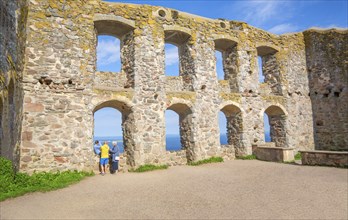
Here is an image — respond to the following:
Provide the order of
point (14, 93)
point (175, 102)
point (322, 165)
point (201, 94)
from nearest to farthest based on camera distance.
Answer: point (14, 93) → point (322, 165) → point (175, 102) → point (201, 94)

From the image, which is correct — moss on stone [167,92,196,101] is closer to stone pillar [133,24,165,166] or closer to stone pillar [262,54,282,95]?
stone pillar [133,24,165,166]

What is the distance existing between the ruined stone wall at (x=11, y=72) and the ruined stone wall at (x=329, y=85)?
17189 millimetres

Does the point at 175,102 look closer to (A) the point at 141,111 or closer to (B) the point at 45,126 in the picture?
(A) the point at 141,111

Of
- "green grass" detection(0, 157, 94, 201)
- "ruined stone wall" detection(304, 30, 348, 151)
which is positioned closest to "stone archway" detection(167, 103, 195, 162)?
"green grass" detection(0, 157, 94, 201)

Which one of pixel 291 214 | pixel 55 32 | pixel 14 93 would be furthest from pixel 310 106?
pixel 14 93

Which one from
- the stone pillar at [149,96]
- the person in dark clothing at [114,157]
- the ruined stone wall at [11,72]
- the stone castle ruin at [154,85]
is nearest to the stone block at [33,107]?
the stone castle ruin at [154,85]

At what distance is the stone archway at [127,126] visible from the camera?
1171 cm

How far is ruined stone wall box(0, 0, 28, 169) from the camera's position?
7188mm

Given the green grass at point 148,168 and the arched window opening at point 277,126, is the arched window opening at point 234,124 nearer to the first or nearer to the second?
the arched window opening at point 277,126

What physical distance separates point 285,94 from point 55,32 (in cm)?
1352

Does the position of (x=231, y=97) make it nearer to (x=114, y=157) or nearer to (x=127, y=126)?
(x=127, y=126)

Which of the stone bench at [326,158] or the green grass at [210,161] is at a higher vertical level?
the stone bench at [326,158]

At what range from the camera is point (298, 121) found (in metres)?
17.3

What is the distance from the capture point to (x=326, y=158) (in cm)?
1105
